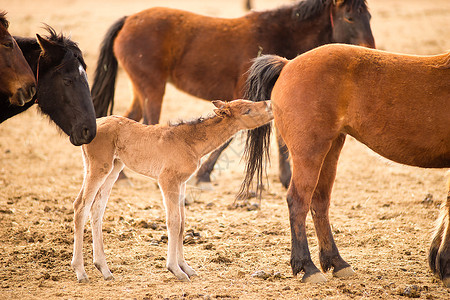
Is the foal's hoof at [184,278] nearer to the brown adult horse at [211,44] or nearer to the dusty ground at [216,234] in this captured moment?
the dusty ground at [216,234]

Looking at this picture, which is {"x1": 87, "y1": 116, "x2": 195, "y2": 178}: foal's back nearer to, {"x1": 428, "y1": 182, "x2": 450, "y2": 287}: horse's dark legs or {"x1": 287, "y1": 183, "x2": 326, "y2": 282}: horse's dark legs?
{"x1": 287, "y1": 183, "x2": 326, "y2": 282}: horse's dark legs

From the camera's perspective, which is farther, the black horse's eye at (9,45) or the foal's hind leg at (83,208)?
the foal's hind leg at (83,208)

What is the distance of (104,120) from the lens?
15.3 ft

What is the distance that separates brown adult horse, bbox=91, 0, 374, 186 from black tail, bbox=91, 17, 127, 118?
0.19 meters

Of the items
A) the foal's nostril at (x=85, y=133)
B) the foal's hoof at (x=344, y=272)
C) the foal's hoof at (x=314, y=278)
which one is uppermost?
the foal's nostril at (x=85, y=133)

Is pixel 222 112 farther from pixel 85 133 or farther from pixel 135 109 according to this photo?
pixel 135 109

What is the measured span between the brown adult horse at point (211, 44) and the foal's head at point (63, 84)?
258 centimetres

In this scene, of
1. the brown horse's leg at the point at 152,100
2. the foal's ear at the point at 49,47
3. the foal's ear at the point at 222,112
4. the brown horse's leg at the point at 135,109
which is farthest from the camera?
the brown horse's leg at the point at 135,109

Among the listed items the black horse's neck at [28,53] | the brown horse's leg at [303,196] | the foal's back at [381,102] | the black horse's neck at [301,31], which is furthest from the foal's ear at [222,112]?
the black horse's neck at [301,31]

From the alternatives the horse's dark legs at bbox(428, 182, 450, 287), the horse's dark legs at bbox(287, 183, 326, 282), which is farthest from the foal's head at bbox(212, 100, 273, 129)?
the horse's dark legs at bbox(428, 182, 450, 287)

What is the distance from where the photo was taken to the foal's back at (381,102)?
423 centimetres

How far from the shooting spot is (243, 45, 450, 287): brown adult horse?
423cm

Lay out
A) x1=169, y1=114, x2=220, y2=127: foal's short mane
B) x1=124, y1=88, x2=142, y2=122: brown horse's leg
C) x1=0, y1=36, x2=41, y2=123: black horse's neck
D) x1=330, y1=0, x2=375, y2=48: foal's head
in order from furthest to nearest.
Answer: x1=124, y1=88, x2=142, y2=122: brown horse's leg
x1=330, y1=0, x2=375, y2=48: foal's head
x1=0, y1=36, x2=41, y2=123: black horse's neck
x1=169, y1=114, x2=220, y2=127: foal's short mane

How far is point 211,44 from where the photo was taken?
7.27m
